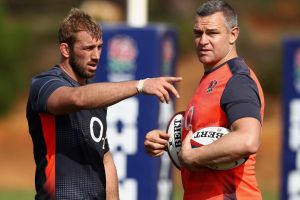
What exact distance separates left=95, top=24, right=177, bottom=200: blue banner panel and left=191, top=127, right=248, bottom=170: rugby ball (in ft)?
14.2

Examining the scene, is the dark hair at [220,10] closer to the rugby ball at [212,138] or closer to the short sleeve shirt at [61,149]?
the rugby ball at [212,138]

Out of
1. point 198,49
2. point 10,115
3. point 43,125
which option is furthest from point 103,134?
point 10,115

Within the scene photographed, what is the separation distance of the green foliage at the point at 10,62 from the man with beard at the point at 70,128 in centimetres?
1910

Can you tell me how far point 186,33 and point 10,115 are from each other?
526cm

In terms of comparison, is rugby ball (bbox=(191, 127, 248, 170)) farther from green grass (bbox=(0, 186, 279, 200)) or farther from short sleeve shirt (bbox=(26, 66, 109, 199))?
green grass (bbox=(0, 186, 279, 200))

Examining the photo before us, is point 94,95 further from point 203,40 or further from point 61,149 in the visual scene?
point 203,40

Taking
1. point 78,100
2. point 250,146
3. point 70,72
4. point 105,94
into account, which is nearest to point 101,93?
point 105,94

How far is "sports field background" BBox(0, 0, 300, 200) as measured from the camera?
77.5ft

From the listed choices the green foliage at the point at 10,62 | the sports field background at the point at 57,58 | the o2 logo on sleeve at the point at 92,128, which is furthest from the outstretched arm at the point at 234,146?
the green foliage at the point at 10,62

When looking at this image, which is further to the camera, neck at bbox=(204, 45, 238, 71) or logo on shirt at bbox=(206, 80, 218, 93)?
neck at bbox=(204, 45, 238, 71)

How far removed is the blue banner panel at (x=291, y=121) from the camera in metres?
11.7

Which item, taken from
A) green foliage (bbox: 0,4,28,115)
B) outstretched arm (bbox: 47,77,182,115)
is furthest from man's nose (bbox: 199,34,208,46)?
green foliage (bbox: 0,4,28,115)

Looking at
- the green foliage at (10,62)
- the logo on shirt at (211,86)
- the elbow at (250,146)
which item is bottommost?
the green foliage at (10,62)

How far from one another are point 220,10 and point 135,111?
440 centimetres
